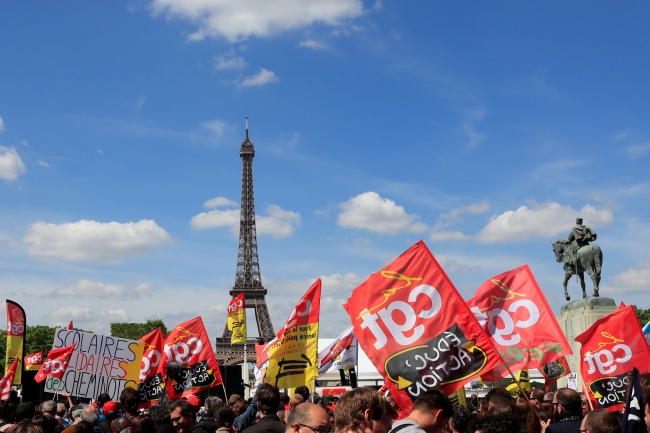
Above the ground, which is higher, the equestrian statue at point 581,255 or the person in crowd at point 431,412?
the equestrian statue at point 581,255

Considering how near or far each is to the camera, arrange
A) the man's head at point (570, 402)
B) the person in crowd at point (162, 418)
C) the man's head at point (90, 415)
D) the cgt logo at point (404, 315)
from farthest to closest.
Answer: the man's head at point (90, 415) → the cgt logo at point (404, 315) → the person in crowd at point (162, 418) → the man's head at point (570, 402)

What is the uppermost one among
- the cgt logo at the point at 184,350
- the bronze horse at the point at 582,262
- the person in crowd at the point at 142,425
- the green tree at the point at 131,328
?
the green tree at the point at 131,328

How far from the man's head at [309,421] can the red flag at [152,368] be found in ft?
35.5

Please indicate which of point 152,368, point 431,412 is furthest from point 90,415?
point 152,368

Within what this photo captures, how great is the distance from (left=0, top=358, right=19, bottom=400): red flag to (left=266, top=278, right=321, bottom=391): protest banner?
7.69m

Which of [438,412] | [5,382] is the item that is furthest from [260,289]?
[438,412]

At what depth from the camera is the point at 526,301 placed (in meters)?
10.4

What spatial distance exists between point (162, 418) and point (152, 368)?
8.02 m

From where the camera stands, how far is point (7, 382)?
16.2m

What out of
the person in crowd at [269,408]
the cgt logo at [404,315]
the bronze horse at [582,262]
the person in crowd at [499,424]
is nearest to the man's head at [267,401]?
the person in crowd at [269,408]

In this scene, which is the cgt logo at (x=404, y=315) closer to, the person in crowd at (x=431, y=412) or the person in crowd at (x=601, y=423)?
the person in crowd at (x=431, y=412)

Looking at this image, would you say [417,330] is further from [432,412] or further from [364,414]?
[364,414]

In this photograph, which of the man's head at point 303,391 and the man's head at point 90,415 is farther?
the man's head at point 303,391

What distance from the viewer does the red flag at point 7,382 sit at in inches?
617
